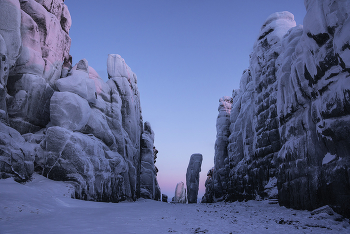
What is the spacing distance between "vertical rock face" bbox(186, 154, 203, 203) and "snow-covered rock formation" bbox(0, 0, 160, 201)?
3375 cm

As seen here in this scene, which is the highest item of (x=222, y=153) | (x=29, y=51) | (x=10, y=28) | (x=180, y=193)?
(x=10, y=28)

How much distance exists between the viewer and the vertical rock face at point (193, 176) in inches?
2287

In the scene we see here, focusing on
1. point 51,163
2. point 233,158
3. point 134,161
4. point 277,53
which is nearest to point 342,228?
point 51,163

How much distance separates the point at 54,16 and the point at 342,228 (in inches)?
1116

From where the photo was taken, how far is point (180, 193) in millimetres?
68375

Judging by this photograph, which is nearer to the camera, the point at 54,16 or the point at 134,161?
the point at 54,16

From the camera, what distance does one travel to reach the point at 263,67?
29.2 meters

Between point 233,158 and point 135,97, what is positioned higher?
point 135,97

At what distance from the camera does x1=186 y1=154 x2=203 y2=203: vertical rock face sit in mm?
58094

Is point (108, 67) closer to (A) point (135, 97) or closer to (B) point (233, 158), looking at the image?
(A) point (135, 97)

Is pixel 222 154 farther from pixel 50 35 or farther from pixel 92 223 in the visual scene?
pixel 92 223

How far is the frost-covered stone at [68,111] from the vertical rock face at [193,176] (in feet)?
141

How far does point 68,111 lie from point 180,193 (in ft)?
179

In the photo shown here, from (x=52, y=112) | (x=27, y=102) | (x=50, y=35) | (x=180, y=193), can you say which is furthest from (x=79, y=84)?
(x=180, y=193)
